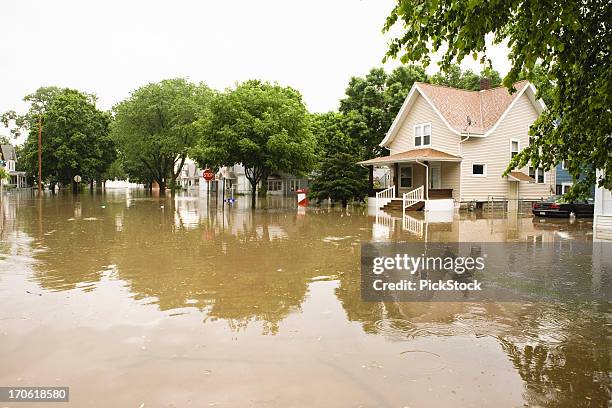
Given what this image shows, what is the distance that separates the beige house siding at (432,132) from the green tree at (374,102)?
3.22m

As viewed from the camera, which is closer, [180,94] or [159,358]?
[159,358]

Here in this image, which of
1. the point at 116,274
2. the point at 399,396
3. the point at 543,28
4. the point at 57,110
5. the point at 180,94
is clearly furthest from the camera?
the point at 57,110

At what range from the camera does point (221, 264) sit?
10.5 m

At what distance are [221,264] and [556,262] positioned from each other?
25.4 feet

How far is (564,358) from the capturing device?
16.7ft

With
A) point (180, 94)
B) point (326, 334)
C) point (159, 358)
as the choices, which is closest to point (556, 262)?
point (326, 334)

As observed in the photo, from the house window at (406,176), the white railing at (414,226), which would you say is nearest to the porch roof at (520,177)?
the house window at (406,176)

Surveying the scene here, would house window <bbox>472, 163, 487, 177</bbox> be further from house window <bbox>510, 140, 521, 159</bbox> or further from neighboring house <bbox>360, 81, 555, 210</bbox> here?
house window <bbox>510, 140, 521, 159</bbox>

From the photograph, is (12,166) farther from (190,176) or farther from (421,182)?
(421,182)

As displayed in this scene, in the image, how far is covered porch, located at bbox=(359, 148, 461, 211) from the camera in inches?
1131

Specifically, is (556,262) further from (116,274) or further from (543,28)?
(116,274)

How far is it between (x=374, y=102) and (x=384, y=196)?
955cm

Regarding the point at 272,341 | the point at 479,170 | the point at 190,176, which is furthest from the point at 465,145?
the point at 190,176

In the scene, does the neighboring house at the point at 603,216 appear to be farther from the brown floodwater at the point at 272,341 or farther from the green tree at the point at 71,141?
the green tree at the point at 71,141
